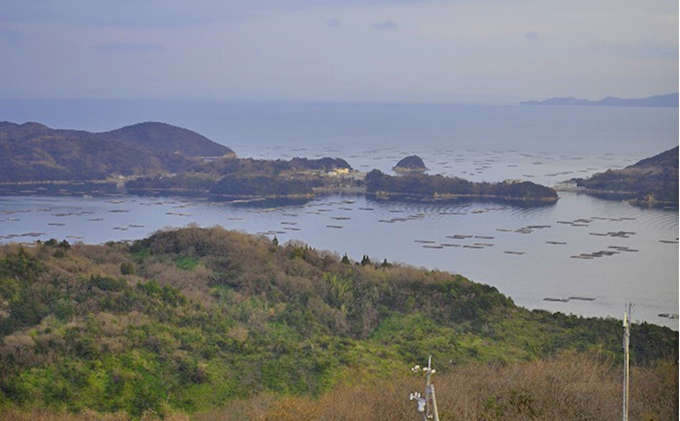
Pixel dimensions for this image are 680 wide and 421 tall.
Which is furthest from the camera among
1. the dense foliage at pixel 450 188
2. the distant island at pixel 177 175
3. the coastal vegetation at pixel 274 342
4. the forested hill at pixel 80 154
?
the forested hill at pixel 80 154

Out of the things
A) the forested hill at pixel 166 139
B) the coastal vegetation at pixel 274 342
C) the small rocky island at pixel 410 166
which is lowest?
the coastal vegetation at pixel 274 342

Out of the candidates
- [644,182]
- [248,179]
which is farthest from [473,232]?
[248,179]

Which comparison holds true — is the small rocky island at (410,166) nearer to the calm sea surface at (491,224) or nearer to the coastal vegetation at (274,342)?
the calm sea surface at (491,224)

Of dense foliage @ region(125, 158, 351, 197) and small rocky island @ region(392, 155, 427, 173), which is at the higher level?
small rocky island @ region(392, 155, 427, 173)

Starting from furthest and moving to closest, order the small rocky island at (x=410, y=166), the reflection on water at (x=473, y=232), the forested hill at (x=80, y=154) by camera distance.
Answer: the small rocky island at (x=410, y=166) → the forested hill at (x=80, y=154) → the reflection on water at (x=473, y=232)

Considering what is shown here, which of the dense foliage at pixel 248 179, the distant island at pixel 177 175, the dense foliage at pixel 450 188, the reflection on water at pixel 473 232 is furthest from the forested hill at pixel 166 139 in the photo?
the reflection on water at pixel 473 232

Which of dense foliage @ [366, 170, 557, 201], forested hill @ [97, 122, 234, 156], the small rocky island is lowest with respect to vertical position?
dense foliage @ [366, 170, 557, 201]

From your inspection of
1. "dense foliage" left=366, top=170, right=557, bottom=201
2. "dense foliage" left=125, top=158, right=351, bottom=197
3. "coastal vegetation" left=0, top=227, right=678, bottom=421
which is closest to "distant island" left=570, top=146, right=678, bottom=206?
"dense foliage" left=366, top=170, right=557, bottom=201

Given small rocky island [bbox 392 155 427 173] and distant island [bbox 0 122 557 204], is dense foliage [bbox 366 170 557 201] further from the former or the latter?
small rocky island [bbox 392 155 427 173]
